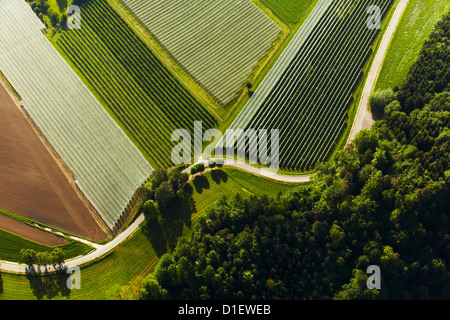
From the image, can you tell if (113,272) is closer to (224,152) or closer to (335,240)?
(224,152)

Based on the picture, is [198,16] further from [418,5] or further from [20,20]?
[418,5]

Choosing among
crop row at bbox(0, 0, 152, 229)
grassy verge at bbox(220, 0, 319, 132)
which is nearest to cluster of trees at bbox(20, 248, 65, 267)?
crop row at bbox(0, 0, 152, 229)

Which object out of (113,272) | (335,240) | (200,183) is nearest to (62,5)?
(200,183)

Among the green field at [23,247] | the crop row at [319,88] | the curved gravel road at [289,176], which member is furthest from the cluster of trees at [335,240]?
the green field at [23,247]

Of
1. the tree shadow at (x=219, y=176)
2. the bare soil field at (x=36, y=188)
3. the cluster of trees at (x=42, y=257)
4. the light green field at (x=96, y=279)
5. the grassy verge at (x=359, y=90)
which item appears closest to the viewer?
the cluster of trees at (x=42, y=257)

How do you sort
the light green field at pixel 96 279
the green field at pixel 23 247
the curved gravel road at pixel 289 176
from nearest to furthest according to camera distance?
the light green field at pixel 96 279
the curved gravel road at pixel 289 176
the green field at pixel 23 247

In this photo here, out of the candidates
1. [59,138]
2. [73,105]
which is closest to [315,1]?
[73,105]

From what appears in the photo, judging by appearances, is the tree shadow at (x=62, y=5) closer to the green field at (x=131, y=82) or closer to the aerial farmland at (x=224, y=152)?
the aerial farmland at (x=224, y=152)
